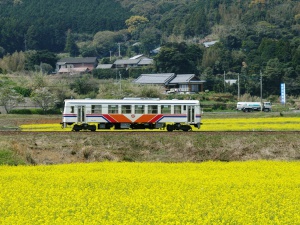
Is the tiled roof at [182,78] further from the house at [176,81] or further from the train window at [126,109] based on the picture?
the train window at [126,109]

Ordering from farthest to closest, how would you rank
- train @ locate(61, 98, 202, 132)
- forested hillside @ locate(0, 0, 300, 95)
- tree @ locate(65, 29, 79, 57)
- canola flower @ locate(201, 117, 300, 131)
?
tree @ locate(65, 29, 79, 57) → forested hillside @ locate(0, 0, 300, 95) → canola flower @ locate(201, 117, 300, 131) → train @ locate(61, 98, 202, 132)

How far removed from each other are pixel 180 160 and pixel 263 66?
2466 inches

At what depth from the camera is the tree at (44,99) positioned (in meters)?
67.6

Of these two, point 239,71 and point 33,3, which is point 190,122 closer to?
point 239,71

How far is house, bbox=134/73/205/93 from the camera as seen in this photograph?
88125mm

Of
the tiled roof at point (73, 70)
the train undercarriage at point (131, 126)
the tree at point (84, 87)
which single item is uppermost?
the tiled roof at point (73, 70)

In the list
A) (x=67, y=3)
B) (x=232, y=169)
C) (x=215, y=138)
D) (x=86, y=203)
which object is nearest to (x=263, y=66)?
(x=215, y=138)

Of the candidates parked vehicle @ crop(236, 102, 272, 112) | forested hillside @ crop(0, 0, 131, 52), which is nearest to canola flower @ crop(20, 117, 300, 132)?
parked vehicle @ crop(236, 102, 272, 112)

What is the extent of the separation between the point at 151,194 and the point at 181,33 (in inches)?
4684

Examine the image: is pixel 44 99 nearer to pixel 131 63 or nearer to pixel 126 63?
pixel 131 63

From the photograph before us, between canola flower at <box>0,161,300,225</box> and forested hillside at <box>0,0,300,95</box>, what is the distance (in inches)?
2487

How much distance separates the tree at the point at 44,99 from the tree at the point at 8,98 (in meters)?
1.57

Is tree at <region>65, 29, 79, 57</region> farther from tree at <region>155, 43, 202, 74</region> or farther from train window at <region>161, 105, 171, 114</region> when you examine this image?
train window at <region>161, 105, 171, 114</region>

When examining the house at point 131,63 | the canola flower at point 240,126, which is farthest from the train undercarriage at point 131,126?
the house at point 131,63
